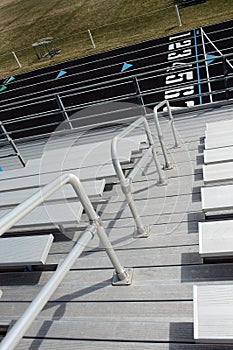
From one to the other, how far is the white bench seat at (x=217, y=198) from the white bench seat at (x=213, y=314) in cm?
88

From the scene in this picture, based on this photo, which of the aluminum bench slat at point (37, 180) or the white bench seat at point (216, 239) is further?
the aluminum bench slat at point (37, 180)

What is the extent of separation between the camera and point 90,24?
81.4 feet

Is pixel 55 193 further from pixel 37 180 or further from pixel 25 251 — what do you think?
pixel 25 251

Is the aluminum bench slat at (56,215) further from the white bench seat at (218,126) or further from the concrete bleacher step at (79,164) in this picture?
the white bench seat at (218,126)

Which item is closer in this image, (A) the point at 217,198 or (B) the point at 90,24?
(A) the point at 217,198

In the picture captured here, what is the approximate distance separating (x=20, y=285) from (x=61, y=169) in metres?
2.06

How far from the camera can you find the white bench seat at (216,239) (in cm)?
254

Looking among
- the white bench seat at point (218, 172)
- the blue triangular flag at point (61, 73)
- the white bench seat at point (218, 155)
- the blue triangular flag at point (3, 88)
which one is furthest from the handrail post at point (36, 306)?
the blue triangular flag at point (3, 88)

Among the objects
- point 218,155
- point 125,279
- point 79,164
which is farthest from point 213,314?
point 79,164

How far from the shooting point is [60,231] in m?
3.62

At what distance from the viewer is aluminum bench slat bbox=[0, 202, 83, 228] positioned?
334cm

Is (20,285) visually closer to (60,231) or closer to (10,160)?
(60,231)

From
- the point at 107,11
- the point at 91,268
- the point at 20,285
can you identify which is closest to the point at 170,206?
the point at 91,268

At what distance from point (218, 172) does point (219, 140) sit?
94cm
